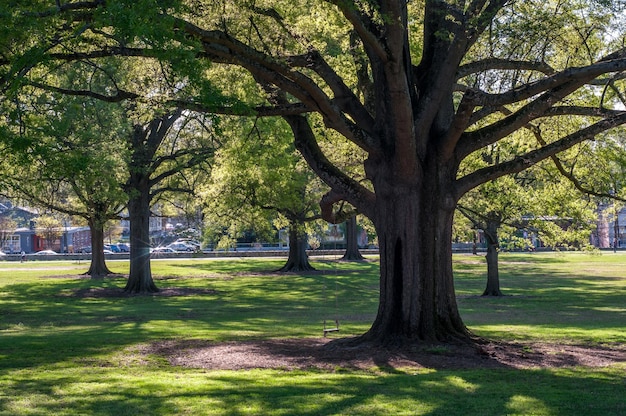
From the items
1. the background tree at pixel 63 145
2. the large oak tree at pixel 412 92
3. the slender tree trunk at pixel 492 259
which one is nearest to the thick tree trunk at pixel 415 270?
the large oak tree at pixel 412 92

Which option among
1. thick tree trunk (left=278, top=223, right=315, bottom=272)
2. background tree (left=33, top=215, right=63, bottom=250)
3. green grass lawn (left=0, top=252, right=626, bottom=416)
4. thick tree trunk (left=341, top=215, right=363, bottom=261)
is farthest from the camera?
thick tree trunk (left=341, top=215, right=363, bottom=261)

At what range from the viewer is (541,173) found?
2514cm

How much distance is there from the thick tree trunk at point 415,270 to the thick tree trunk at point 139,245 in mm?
22681

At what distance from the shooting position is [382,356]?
1348 cm

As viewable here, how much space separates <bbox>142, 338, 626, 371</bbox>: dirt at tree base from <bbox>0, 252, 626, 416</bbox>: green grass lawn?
21.7 inches

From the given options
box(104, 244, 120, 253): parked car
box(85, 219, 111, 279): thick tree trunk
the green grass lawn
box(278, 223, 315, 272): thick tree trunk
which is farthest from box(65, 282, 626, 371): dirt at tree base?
box(104, 244, 120, 253): parked car

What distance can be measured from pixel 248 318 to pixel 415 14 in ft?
35.6

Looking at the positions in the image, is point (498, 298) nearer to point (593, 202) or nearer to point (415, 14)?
point (593, 202)

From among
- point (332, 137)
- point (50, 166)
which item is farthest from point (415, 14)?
point (50, 166)

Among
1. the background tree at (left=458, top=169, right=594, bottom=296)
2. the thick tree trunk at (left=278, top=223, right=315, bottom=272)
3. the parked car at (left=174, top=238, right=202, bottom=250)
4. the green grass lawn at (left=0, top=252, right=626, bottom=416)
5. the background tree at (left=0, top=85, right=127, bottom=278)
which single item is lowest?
the green grass lawn at (left=0, top=252, right=626, bottom=416)

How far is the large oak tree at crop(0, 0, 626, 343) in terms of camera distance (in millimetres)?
13625

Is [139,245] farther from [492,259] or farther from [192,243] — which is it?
[192,243]

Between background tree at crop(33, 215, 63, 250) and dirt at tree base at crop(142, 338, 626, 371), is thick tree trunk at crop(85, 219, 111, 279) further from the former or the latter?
dirt at tree base at crop(142, 338, 626, 371)

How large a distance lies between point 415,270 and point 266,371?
3439 millimetres
